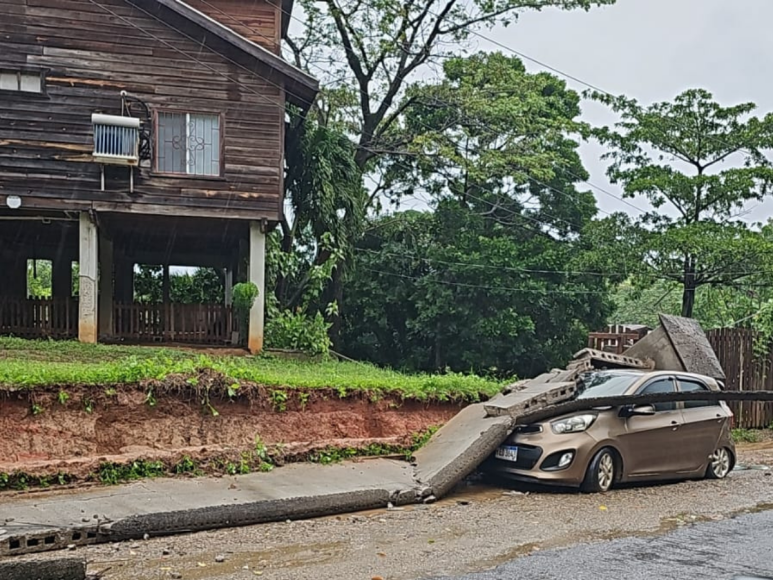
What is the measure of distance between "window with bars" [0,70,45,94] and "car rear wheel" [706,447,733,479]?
14117mm

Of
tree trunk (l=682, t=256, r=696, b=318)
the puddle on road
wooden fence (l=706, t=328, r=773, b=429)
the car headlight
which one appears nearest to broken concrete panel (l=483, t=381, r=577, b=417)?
the car headlight

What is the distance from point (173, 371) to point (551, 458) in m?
4.91

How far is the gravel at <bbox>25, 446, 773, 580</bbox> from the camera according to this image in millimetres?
6121

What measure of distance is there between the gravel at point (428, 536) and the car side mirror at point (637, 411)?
970 mm

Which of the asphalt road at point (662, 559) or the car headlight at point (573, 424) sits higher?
the car headlight at point (573, 424)

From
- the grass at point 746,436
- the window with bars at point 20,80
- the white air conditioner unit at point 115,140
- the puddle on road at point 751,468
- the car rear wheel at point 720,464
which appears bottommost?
the grass at point 746,436

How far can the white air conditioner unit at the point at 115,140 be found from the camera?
15.6 m

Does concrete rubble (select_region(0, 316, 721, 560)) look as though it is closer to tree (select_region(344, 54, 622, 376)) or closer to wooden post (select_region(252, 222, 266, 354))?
wooden post (select_region(252, 222, 266, 354))

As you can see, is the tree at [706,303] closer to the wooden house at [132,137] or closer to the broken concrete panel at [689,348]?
the broken concrete panel at [689,348]

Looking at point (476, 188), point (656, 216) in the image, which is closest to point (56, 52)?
point (656, 216)

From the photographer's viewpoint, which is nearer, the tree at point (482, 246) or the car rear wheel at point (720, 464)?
the car rear wheel at point (720, 464)

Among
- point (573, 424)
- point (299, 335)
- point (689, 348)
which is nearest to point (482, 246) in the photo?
point (299, 335)

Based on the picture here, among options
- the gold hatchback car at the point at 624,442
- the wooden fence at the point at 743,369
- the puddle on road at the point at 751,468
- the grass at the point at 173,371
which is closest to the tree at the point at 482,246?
the wooden fence at the point at 743,369

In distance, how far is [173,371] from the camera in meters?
10.0
